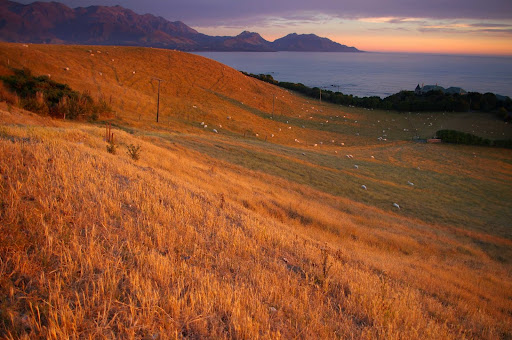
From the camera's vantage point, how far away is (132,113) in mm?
39688

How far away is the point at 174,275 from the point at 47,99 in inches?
1266

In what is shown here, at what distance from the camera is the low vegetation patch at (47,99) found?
85.9 ft

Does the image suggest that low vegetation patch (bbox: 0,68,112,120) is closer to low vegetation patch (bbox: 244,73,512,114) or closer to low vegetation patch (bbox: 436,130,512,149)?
low vegetation patch (bbox: 436,130,512,149)

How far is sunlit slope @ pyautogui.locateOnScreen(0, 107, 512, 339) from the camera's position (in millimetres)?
3553

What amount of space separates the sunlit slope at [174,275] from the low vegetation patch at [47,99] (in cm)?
1967

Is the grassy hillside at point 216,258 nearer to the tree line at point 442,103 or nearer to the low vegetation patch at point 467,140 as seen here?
the low vegetation patch at point 467,140

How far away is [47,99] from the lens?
1131 inches

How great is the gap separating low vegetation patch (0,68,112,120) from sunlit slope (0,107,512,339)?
774 inches

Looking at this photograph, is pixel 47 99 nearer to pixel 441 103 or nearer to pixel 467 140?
pixel 467 140

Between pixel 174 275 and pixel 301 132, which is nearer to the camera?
pixel 174 275

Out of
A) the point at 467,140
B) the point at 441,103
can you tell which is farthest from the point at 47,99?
the point at 441,103

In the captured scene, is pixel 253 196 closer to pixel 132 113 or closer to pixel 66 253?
pixel 66 253

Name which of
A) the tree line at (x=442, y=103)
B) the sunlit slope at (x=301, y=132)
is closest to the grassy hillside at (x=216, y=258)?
the sunlit slope at (x=301, y=132)

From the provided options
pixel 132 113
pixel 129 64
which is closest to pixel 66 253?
pixel 132 113
